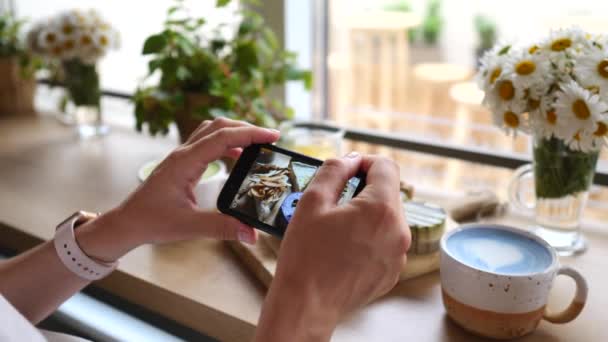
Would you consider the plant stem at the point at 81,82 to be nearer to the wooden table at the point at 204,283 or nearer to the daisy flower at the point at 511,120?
the wooden table at the point at 204,283

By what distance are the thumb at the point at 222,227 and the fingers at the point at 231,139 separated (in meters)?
0.07

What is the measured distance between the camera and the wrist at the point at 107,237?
69 centimetres

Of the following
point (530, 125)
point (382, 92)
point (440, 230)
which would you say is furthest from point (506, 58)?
point (382, 92)

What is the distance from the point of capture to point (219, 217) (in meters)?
0.68

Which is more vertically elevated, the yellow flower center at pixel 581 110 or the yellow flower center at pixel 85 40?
the yellow flower center at pixel 85 40

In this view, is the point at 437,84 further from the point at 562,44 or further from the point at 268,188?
the point at 268,188

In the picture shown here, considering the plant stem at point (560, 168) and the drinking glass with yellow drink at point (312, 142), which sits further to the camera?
the drinking glass with yellow drink at point (312, 142)

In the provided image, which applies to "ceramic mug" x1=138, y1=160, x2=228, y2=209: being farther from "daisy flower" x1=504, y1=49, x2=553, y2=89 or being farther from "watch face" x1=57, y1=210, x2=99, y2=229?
"daisy flower" x1=504, y1=49, x2=553, y2=89

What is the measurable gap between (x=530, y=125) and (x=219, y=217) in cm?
41

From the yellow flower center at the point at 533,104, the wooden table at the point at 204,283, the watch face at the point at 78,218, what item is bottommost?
the wooden table at the point at 204,283

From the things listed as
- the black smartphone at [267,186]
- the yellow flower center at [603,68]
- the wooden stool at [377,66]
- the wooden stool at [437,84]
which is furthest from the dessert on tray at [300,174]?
the wooden stool at [437,84]

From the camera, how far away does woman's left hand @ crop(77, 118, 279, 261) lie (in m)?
0.66

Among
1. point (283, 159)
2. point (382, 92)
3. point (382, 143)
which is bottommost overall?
point (382, 92)

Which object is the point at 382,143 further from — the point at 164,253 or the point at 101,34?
the point at 101,34
